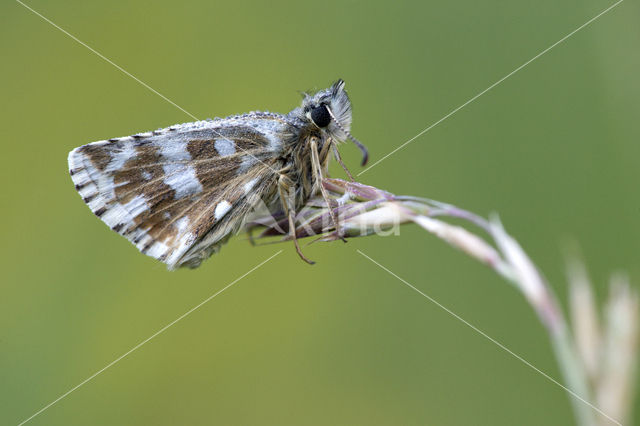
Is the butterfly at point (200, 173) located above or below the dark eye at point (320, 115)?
below

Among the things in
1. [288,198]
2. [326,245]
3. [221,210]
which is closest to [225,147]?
[221,210]

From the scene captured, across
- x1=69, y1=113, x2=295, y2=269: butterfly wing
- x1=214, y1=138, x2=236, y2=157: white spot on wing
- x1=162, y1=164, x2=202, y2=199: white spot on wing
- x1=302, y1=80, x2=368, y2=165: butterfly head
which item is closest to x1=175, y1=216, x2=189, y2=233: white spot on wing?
x1=69, y1=113, x2=295, y2=269: butterfly wing

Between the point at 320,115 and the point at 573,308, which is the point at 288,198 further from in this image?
the point at 573,308

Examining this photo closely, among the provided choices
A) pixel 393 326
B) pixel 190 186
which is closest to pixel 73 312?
pixel 190 186

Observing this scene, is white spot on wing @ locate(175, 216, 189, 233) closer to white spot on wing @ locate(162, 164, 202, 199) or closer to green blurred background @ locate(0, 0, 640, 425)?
white spot on wing @ locate(162, 164, 202, 199)

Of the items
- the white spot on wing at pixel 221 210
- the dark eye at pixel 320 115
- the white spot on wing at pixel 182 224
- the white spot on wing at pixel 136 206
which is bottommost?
the white spot on wing at pixel 136 206

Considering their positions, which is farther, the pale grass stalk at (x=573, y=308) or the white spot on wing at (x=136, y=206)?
the white spot on wing at (x=136, y=206)

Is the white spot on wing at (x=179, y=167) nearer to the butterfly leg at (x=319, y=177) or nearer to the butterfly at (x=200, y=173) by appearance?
the butterfly at (x=200, y=173)

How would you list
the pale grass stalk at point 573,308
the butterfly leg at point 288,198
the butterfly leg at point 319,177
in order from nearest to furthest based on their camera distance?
the pale grass stalk at point 573,308
the butterfly leg at point 319,177
the butterfly leg at point 288,198

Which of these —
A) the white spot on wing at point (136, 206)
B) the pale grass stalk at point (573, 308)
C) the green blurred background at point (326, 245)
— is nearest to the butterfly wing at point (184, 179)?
the white spot on wing at point (136, 206)
